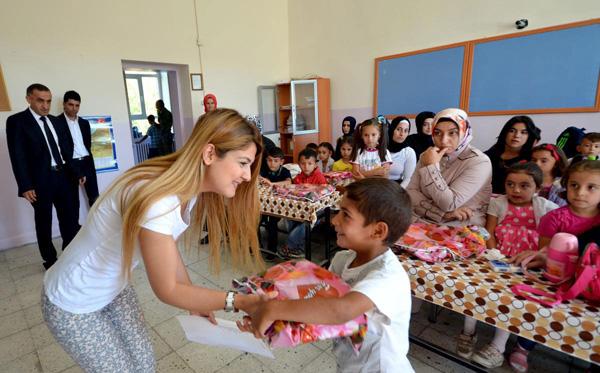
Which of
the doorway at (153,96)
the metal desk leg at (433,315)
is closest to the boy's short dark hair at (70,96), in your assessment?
the doorway at (153,96)

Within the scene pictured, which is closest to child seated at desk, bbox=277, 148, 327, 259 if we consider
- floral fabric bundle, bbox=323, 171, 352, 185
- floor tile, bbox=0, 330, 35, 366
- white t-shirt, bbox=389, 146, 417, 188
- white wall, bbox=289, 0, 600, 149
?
floral fabric bundle, bbox=323, 171, 352, 185

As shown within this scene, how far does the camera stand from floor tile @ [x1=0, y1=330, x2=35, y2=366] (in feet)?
6.56

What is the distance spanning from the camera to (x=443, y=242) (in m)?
1.69

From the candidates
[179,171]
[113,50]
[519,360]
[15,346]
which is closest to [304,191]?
[519,360]

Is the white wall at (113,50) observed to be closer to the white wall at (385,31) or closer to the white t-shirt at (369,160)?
the white wall at (385,31)

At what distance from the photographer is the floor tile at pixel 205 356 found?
6.13 ft

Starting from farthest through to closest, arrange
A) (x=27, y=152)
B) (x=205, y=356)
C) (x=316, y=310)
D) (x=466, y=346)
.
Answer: (x=27, y=152) → (x=205, y=356) → (x=466, y=346) → (x=316, y=310)

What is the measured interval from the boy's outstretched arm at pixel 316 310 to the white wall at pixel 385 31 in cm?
458

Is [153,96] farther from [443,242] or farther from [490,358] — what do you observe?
[490,358]

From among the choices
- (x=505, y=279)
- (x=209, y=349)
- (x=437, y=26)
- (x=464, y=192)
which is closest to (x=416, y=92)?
(x=437, y=26)

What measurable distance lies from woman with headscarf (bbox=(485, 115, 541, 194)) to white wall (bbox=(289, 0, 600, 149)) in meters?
1.97

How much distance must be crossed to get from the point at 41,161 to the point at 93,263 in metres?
2.95

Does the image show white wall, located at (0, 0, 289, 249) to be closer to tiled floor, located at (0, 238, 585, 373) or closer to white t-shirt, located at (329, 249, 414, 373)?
tiled floor, located at (0, 238, 585, 373)

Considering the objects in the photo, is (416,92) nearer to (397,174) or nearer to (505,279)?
(397,174)
